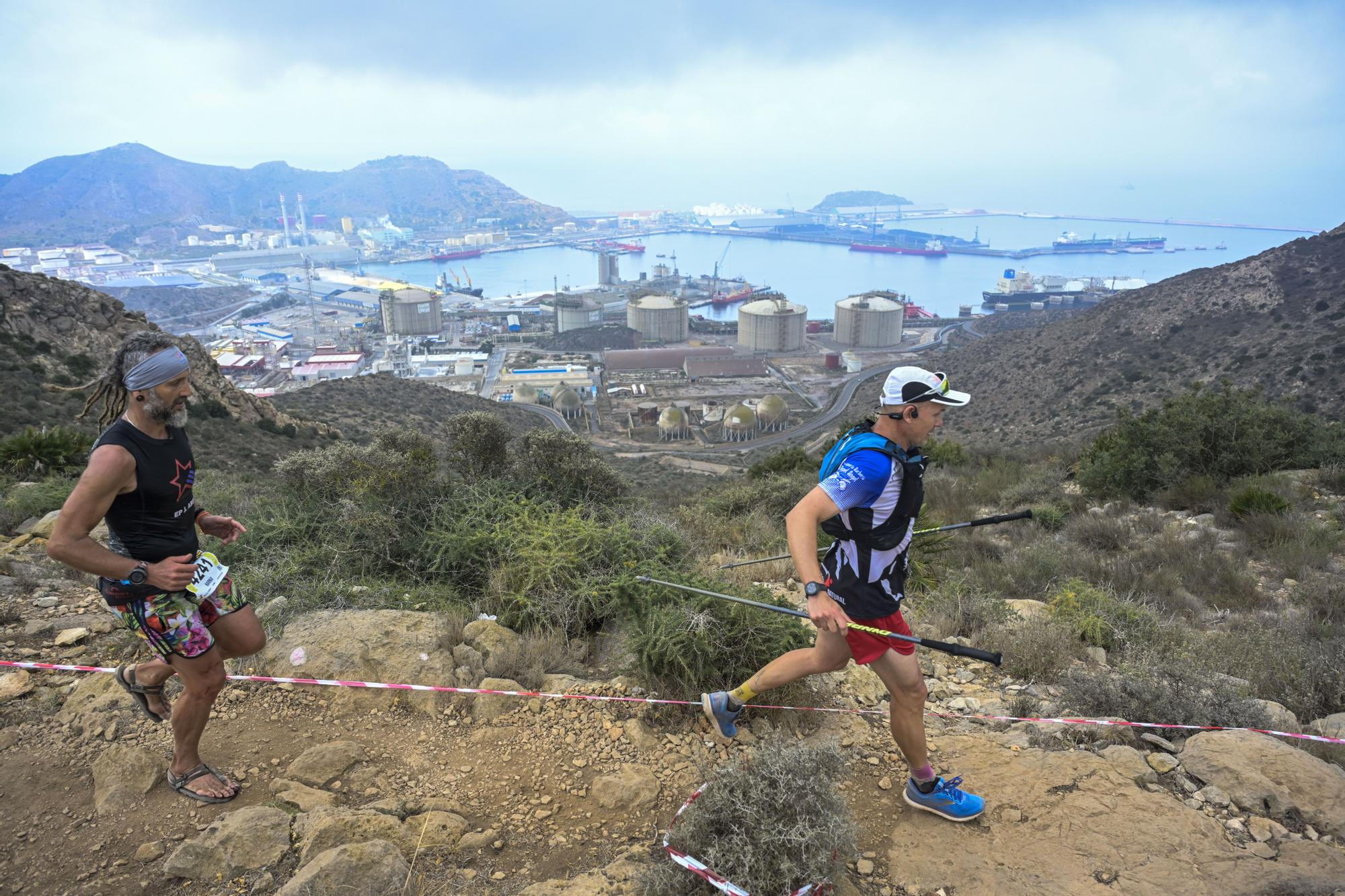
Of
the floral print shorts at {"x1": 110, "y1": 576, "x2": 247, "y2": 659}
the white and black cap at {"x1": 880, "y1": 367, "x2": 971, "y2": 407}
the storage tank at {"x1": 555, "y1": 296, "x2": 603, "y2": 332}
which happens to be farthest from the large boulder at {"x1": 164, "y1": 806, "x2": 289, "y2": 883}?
the storage tank at {"x1": 555, "y1": 296, "x2": 603, "y2": 332}

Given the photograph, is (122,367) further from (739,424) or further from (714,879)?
(739,424)

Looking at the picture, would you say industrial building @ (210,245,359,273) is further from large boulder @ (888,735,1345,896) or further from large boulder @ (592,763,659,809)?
large boulder @ (888,735,1345,896)

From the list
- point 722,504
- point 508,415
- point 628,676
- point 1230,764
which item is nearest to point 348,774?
point 628,676

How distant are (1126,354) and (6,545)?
32789 millimetres

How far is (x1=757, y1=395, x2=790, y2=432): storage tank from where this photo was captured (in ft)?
124

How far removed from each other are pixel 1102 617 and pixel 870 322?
5833 centimetres

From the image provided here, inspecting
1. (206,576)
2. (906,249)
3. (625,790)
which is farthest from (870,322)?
(906,249)

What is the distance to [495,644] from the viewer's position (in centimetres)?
360

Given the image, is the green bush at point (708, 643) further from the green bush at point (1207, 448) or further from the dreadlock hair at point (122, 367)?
the green bush at point (1207, 448)

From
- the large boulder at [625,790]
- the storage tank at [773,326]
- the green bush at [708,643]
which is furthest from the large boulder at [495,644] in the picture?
the storage tank at [773,326]

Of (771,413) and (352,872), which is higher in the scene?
(352,872)

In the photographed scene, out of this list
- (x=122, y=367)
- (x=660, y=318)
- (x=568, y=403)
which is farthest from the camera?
(x=660, y=318)

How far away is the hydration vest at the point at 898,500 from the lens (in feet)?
7.57

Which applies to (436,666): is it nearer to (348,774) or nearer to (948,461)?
(348,774)
